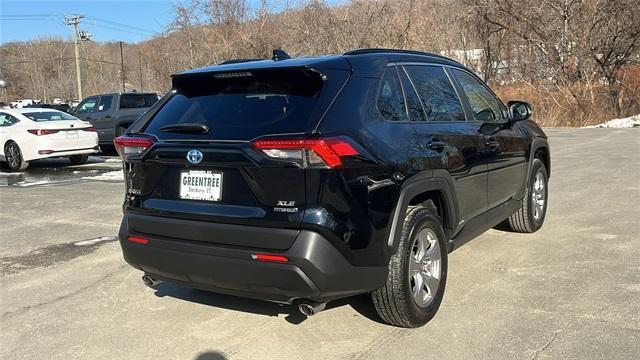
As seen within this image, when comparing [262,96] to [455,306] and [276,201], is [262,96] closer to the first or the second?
[276,201]

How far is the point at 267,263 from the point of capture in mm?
3246

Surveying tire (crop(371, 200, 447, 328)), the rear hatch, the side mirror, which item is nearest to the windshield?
the rear hatch

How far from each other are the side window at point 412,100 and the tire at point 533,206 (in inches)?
95.2

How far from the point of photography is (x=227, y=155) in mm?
3371

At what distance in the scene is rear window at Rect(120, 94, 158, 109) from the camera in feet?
58.1

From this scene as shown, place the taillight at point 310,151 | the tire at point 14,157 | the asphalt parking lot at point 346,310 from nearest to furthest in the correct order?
the taillight at point 310,151 < the asphalt parking lot at point 346,310 < the tire at point 14,157

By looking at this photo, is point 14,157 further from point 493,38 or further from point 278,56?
point 493,38

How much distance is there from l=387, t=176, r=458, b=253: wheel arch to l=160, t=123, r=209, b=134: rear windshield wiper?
129 cm

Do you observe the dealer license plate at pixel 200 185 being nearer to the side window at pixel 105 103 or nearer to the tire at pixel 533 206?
the tire at pixel 533 206

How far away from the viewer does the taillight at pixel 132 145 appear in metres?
3.82

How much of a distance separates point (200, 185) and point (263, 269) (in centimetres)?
68

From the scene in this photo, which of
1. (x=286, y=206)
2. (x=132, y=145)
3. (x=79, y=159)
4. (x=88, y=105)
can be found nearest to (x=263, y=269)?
(x=286, y=206)

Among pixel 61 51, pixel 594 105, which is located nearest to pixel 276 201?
pixel 594 105

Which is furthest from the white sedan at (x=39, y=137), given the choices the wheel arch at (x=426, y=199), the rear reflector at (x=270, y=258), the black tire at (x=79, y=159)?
the rear reflector at (x=270, y=258)
